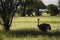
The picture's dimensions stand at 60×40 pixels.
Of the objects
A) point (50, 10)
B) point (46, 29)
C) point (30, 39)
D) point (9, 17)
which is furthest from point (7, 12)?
point (50, 10)

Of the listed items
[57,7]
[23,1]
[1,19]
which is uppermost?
[23,1]

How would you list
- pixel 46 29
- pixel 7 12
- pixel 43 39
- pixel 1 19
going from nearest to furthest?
pixel 43 39 < pixel 46 29 < pixel 7 12 < pixel 1 19

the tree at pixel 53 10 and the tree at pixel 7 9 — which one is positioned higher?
the tree at pixel 7 9

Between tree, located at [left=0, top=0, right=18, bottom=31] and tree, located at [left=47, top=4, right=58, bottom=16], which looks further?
tree, located at [left=47, top=4, right=58, bottom=16]

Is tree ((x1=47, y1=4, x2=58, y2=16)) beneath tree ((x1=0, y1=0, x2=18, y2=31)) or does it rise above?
beneath

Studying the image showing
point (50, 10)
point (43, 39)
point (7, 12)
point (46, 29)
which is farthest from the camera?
point (50, 10)

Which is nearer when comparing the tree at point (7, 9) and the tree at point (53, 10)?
the tree at point (7, 9)

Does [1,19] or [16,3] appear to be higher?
[16,3]

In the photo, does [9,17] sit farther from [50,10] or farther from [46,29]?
[50,10]

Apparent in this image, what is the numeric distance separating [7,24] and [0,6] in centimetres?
156

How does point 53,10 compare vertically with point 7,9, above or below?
below

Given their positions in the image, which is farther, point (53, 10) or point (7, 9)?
point (53, 10)

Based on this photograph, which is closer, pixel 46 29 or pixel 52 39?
pixel 52 39

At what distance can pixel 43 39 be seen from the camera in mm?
13453
